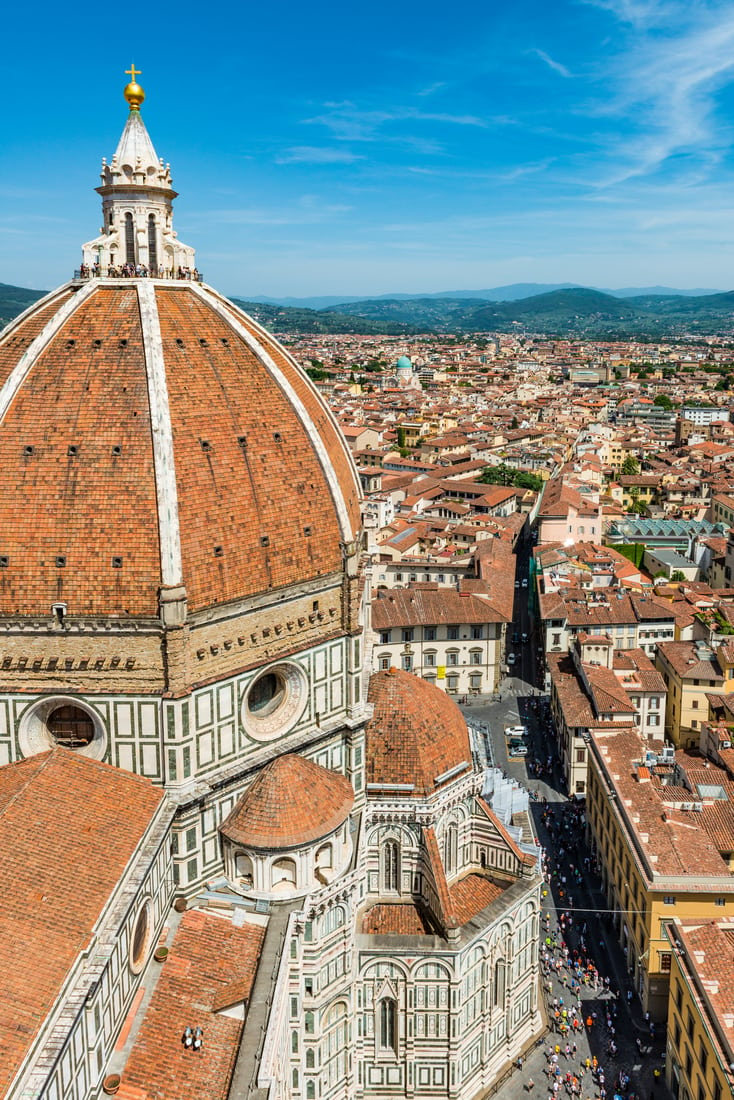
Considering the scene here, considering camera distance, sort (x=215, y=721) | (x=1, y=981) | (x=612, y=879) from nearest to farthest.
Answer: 1. (x=1, y=981)
2. (x=215, y=721)
3. (x=612, y=879)

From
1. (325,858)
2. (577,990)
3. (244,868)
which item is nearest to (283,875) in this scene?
(244,868)

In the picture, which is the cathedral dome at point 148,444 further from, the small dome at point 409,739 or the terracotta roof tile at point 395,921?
the terracotta roof tile at point 395,921

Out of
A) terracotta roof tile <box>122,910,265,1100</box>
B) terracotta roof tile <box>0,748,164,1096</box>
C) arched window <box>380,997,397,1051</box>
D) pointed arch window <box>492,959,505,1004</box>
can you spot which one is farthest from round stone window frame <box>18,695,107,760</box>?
pointed arch window <box>492,959,505,1004</box>

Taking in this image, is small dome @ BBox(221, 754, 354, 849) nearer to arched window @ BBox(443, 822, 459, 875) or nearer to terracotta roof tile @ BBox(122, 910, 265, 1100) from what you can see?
terracotta roof tile @ BBox(122, 910, 265, 1100)

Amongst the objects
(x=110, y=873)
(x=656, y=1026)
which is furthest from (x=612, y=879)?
(x=110, y=873)

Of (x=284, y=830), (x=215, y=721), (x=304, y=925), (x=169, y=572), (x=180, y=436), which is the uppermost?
(x=180, y=436)

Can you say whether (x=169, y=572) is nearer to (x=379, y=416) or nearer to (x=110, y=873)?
(x=110, y=873)
